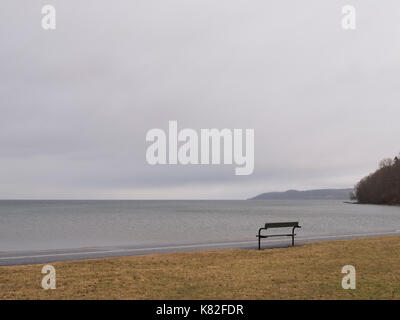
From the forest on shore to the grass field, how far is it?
407ft

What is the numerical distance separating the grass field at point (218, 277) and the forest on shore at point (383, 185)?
12412cm

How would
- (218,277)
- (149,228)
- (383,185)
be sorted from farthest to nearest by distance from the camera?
(383,185)
(149,228)
(218,277)

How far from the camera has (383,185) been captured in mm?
133250

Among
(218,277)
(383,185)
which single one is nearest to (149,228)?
Result: (218,277)

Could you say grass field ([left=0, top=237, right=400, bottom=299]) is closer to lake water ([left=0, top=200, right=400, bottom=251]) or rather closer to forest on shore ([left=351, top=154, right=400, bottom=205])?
lake water ([left=0, top=200, right=400, bottom=251])

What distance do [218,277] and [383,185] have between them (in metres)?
141

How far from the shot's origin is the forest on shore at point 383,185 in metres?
124

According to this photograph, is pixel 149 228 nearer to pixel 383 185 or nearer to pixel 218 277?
pixel 218 277

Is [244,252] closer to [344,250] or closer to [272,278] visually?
[344,250]

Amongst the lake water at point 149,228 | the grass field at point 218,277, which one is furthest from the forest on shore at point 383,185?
the grass field at point 218,277

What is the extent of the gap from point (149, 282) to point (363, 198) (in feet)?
520

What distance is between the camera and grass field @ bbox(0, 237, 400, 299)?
23.6ft

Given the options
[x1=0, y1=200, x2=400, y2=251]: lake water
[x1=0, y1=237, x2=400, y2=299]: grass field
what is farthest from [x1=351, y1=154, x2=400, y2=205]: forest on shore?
[x1=0, y1=237, x2=400, y2=299]: grass field
